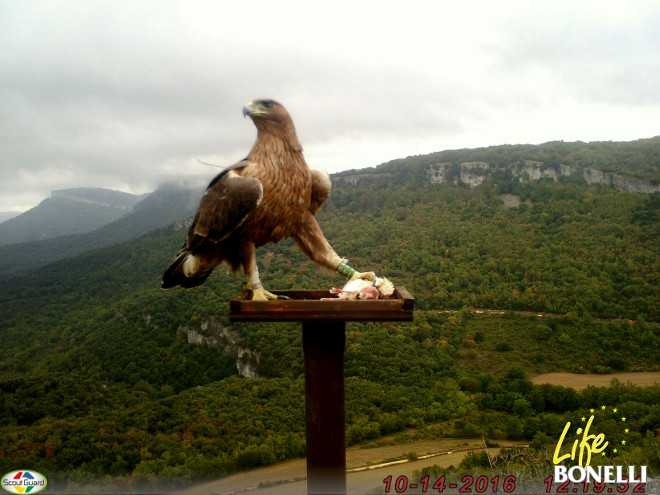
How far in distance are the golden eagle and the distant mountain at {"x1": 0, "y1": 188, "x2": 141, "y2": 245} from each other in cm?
11162

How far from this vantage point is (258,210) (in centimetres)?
325

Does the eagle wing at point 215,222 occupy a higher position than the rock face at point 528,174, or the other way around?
the rock face at point 528,174

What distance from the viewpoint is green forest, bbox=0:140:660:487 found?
66.6 ft

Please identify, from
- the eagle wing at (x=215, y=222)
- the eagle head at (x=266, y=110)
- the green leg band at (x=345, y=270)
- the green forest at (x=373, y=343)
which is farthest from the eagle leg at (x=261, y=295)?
the green forest at (x=373, y=343)

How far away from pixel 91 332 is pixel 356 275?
42.5 metres

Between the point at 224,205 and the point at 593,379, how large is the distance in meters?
34.3

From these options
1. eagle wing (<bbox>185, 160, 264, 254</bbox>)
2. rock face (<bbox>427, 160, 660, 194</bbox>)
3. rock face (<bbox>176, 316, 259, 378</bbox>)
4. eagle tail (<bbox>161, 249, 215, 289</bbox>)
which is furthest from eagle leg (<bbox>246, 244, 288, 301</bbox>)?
rock face (<bbox>427, 160, 660, 194</bbox>)

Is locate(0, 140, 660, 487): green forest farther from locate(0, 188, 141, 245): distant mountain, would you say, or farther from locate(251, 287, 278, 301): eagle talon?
locate(0, 188, 141, 245): distant mountain

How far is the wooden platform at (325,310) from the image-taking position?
2807 millimetres

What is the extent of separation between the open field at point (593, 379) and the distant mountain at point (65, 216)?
343 ft

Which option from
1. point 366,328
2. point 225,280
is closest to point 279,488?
point 366,328
